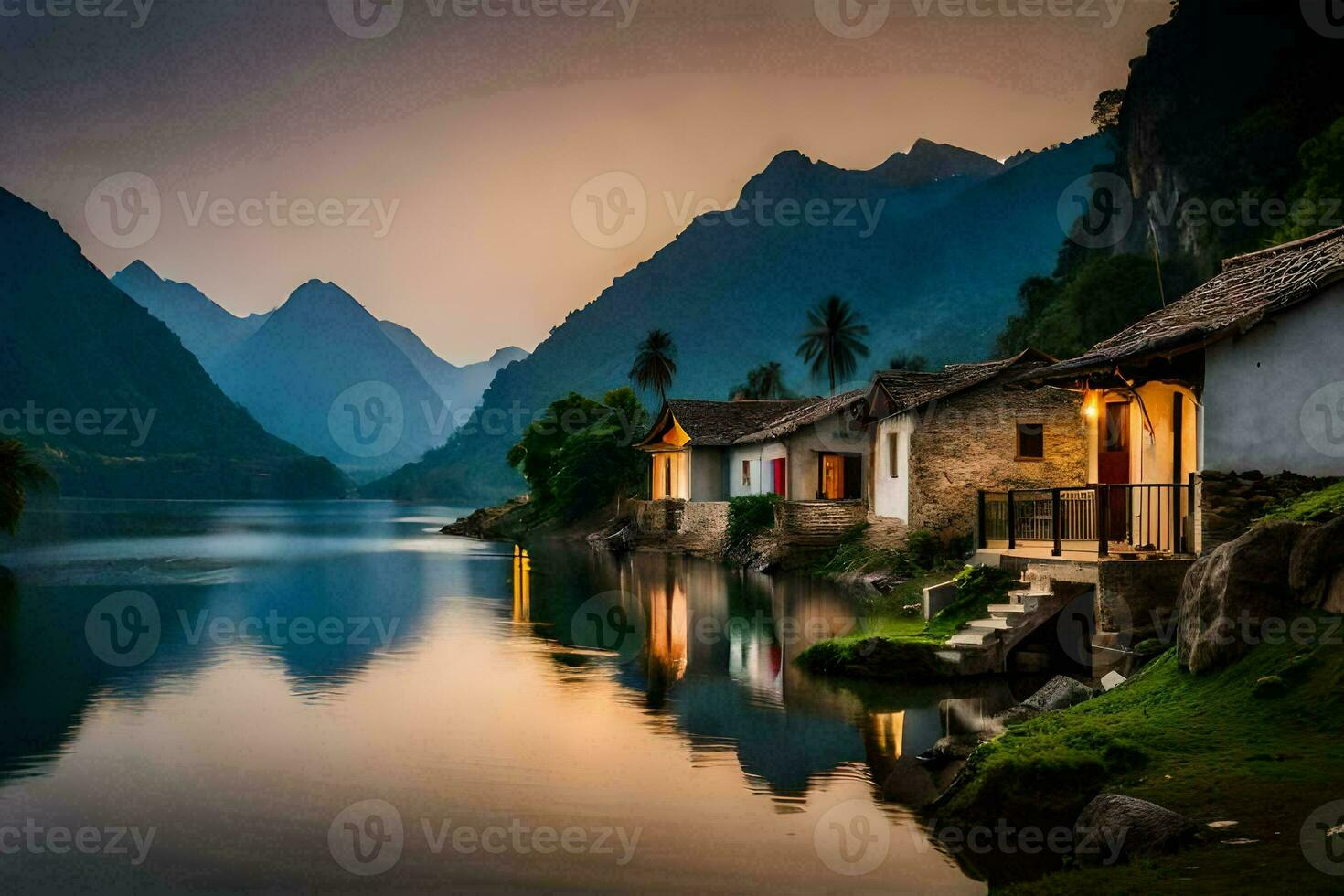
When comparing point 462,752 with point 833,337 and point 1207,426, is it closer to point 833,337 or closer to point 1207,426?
point 1207,426

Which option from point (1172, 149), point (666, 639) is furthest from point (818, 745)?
point (1172, 149)

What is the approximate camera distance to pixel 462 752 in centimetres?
1465

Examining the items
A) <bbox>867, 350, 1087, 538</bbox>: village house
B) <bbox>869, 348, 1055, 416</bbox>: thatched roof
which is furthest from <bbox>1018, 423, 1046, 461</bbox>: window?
<bbox>869, 348, 1055, 416</bbox>: thatched roof

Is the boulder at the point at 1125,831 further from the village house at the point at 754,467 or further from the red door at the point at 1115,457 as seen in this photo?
the village house at the point at 754,467

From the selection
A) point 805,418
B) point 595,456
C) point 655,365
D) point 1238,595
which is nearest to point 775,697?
point 1238,595

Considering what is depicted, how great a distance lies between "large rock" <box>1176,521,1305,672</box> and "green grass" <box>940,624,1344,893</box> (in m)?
0.24

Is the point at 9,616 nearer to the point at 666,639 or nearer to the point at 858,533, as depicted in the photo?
the point at 666,639

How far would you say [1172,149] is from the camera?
68.8 m

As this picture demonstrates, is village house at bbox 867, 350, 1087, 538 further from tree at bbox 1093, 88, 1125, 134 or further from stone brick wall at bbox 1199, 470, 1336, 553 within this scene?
tree at bbox 1093, 88, 1125, 134

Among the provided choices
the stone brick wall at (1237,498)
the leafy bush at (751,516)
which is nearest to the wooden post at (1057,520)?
the stone brick wall at (1237,498)

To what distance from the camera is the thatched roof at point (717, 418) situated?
2211 inches

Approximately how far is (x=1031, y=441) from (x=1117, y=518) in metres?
11.6

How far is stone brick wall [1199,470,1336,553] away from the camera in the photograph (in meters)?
16.3

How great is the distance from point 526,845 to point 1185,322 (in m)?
13.2
